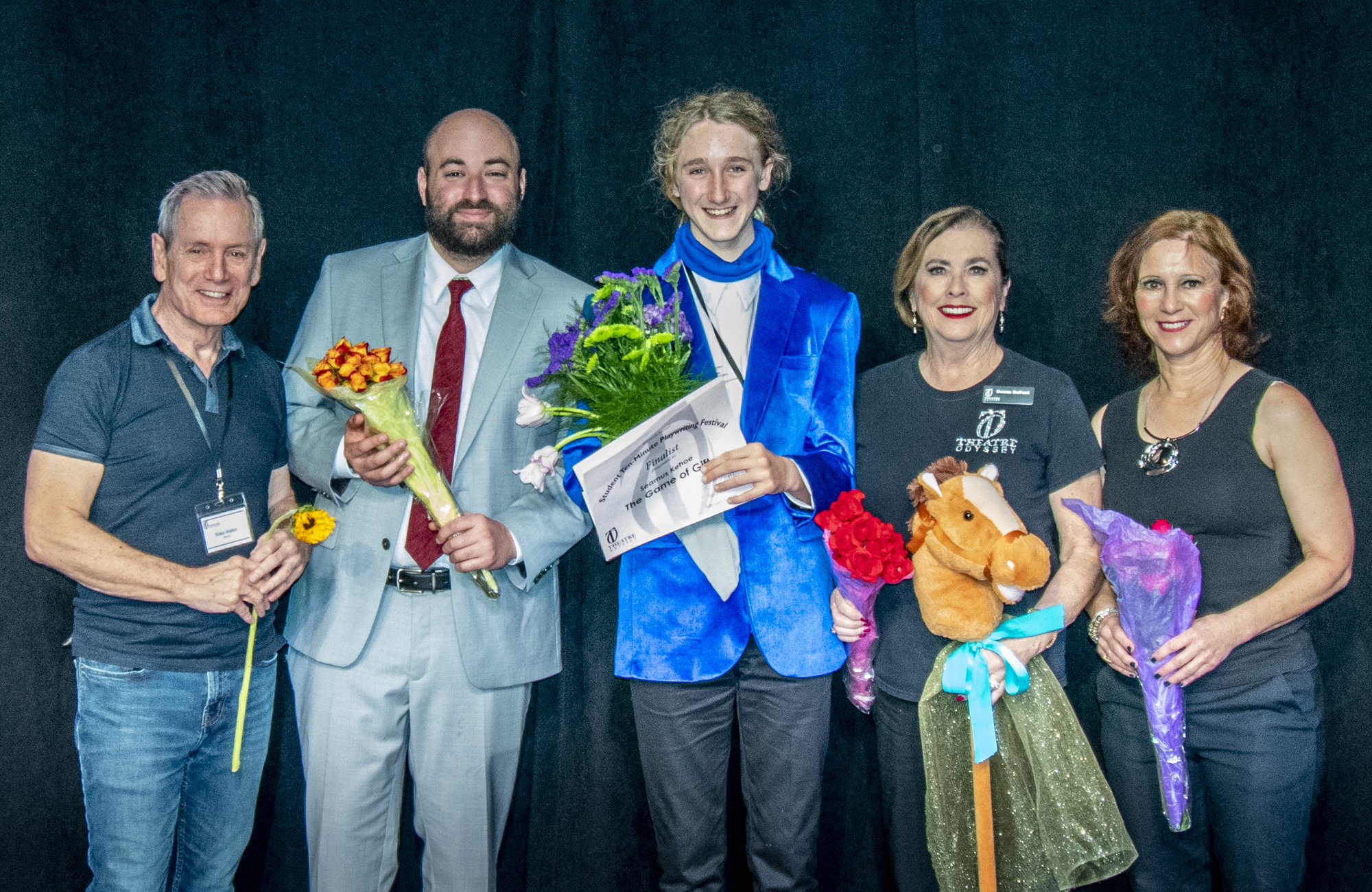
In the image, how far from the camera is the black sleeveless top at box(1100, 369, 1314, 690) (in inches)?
82.9

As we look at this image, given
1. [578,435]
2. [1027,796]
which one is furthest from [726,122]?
[1027,796]

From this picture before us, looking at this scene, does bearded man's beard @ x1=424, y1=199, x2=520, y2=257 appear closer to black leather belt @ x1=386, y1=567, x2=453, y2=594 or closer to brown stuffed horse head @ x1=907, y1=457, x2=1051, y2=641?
black leather belt @ x1=386, y1=567, x2=453, y2=594

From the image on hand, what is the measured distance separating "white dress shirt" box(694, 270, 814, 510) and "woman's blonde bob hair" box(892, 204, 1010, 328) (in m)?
0.36

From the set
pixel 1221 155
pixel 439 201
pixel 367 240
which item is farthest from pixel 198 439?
pixel 1221 155

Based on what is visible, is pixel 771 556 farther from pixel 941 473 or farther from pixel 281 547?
pixel 281 547

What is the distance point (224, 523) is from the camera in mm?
2109

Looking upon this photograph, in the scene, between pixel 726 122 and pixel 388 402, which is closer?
pixel 388 402

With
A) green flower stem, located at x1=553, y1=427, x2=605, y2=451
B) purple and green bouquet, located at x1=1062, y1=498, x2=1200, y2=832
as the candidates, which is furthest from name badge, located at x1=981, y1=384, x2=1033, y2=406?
green flower stem, located at x1=553, y1=427, x2=605, y2=451

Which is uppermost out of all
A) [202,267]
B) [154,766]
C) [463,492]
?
[202,267]

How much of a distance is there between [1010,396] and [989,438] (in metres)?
0.11

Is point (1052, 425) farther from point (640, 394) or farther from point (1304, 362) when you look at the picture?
point (1304, 362)

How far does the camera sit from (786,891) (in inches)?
88.3

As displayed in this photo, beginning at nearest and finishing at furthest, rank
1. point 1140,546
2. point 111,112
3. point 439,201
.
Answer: point 1140,546, point 439,201, point 111,112

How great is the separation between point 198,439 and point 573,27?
1.61m
